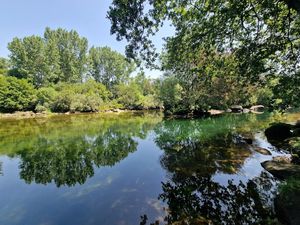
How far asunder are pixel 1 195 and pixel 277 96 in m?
9.91

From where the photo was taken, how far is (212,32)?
7441 mm

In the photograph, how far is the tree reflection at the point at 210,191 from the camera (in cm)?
552

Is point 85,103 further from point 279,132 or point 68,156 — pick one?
point 279,132

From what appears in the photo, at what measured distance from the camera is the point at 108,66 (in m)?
74.4

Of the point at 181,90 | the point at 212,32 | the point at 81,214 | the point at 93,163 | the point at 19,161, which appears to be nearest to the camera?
the point at 81,214

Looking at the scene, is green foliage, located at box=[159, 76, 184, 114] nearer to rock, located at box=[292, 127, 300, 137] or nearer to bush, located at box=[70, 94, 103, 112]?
rock, located at box=[292, 127, 300, 137]

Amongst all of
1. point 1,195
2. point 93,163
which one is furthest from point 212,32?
point 1,195

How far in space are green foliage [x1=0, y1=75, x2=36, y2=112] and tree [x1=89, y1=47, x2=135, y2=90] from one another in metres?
27.7

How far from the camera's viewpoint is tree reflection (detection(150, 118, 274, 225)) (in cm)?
552

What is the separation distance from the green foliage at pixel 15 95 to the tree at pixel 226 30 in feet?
150

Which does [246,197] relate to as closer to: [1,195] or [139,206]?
[139,206]

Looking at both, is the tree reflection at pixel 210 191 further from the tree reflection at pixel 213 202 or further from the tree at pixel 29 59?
the tree at pixel 29 59

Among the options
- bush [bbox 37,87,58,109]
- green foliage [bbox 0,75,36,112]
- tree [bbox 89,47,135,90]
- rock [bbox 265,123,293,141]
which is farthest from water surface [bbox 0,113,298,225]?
tree [bbox 89,47,135,90]

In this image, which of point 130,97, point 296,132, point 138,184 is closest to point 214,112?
point 296,132
